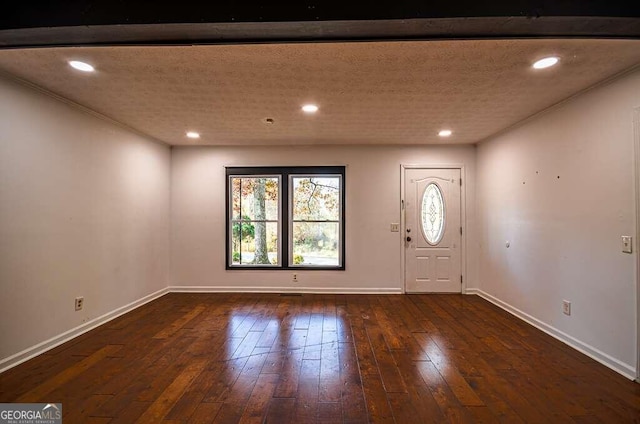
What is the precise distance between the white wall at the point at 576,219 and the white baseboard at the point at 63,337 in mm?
5055

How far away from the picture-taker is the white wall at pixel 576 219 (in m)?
2.42

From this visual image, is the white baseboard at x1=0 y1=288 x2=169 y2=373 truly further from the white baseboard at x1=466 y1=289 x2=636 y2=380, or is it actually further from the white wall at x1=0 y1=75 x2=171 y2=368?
the white baseboard at x1=466 y1=289 x2=636 y2=380

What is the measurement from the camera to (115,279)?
3.72m

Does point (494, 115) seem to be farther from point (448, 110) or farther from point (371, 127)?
point (371, 127)

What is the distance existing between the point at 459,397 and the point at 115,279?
396 cm

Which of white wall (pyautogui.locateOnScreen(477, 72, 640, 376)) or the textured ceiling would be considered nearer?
the textured ceiling

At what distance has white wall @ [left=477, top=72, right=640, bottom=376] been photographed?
2422mm

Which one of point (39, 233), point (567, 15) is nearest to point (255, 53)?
point (567, 15)

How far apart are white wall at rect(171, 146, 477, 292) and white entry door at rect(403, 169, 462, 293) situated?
0.17 metres

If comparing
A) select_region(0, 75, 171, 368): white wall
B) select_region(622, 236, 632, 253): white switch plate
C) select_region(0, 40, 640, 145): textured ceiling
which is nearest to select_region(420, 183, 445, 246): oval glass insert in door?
select_region(0, 40, 640, 145): textured ceiling

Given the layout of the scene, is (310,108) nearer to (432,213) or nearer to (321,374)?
(321,374)

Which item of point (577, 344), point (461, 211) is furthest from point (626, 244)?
point (461, 211)

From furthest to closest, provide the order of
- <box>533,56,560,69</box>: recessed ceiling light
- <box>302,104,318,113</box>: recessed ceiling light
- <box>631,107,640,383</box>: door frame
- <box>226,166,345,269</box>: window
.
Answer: <box>226,166,345,269</box>: window, <box>302,104,318,113</box>: recessed ceiling light, <box>631,107,640,383</box>: door frame, <box>533,56,560,69</box>: recessed ceiling light

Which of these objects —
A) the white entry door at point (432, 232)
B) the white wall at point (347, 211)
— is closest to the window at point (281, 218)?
the white wall at point (347, 211)
